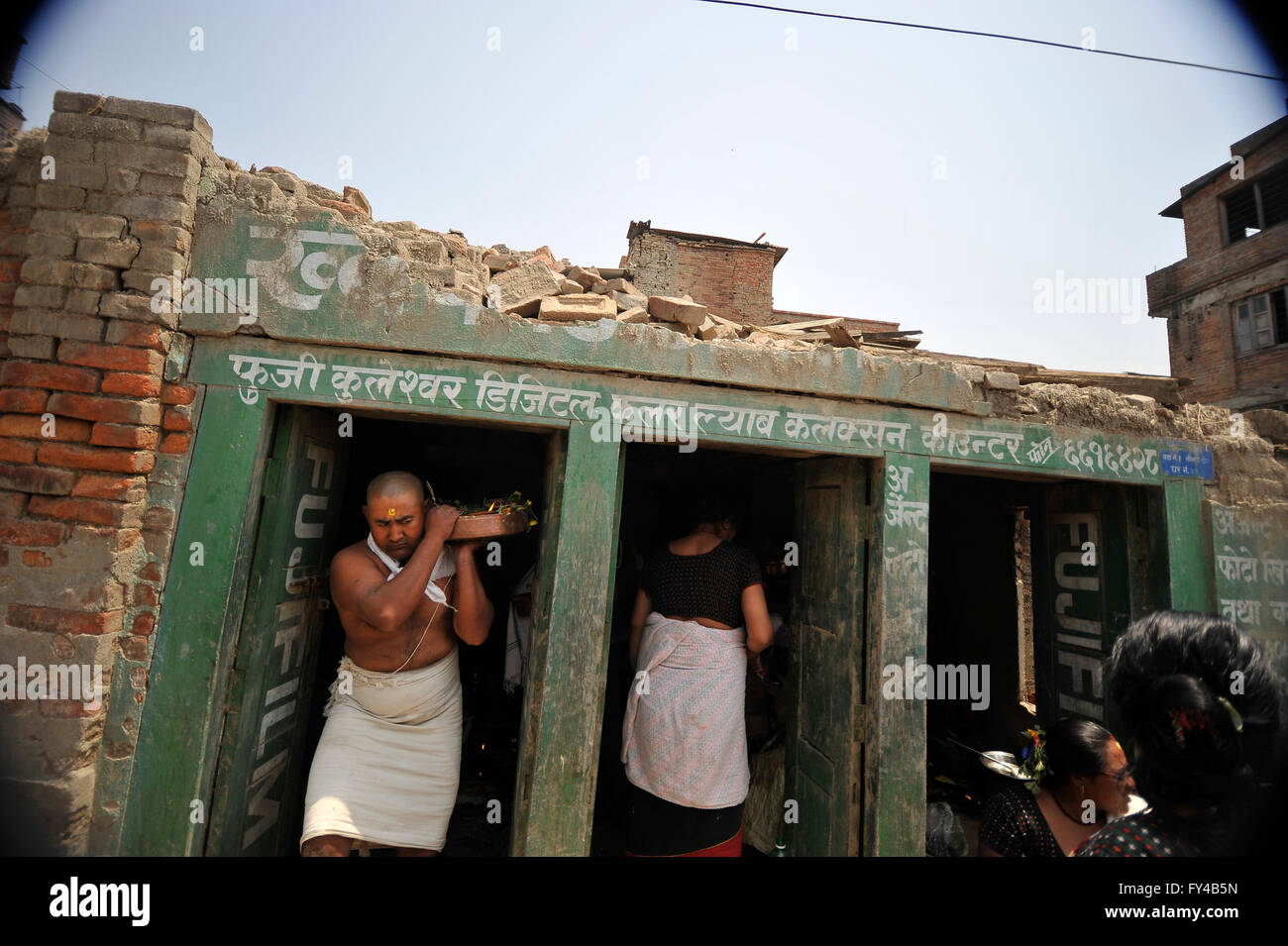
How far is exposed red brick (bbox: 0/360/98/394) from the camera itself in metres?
2.38

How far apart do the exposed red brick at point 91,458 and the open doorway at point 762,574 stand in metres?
2.31

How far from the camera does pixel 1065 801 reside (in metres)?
2.45

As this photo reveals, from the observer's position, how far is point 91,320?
2.43 m

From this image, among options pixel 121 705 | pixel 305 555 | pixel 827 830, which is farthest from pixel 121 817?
pixel 827 830

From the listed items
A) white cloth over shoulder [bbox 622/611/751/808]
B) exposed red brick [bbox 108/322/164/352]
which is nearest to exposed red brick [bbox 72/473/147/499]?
exposed red brick [bbox 108/322/164/352]

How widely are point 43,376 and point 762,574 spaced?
383cm

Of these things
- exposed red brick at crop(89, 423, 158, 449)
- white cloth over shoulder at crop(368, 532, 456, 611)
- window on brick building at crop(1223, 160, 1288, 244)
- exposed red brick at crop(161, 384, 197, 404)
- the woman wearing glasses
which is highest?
window on brick building at crop(1223, 160, 1288, 244)

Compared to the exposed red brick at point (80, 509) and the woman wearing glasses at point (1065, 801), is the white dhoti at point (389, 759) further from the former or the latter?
the woman wearing glasses at point (1065, 801)

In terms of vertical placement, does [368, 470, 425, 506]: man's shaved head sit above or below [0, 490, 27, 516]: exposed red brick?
above

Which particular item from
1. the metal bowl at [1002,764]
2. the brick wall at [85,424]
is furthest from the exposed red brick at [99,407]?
the metal bowl at [1002,764]

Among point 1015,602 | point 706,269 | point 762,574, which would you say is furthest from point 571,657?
point 706,269

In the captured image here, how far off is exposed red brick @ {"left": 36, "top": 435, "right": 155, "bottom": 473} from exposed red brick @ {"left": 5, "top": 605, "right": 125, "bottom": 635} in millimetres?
574

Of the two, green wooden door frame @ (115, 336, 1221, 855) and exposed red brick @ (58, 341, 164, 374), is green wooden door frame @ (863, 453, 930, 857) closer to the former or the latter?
green wooden door frame @ (115, 336, 1221, 855)

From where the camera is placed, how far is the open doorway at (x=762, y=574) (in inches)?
149
